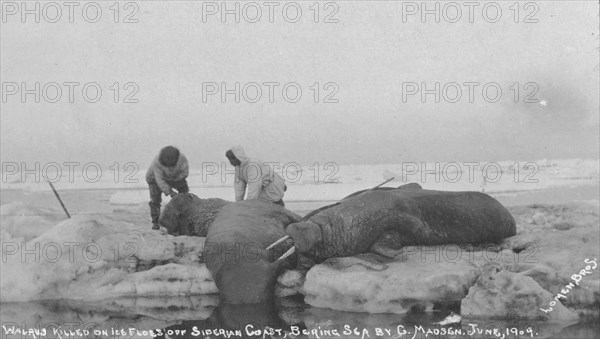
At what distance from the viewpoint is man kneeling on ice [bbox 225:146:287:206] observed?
→ 9383mm

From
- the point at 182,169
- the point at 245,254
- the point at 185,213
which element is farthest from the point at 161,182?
the point at 245,254

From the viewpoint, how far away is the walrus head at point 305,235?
6984 millimetres

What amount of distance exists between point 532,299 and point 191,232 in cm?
455

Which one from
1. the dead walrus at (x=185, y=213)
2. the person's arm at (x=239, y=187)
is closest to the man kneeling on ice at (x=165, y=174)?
the dead walrus at (x=185, y=213)

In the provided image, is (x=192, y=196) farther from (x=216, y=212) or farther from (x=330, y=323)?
(x=330, y=323)

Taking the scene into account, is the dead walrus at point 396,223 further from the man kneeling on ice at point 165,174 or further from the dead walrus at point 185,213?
the man kneeling on ice at point 165,174

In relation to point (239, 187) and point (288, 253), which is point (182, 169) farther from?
point (288, 253)

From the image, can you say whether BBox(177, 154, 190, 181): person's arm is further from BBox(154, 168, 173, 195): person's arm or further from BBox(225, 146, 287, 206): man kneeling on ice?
BBox(225, 146, 287, 206): man kneeling on ice

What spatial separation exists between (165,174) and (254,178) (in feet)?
3.93

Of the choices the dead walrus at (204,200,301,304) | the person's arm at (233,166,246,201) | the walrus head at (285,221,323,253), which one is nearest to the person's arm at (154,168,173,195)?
the person's arm at (233,166,246,201)

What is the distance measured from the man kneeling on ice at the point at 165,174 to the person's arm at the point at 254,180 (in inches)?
36.9

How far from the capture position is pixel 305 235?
23.1 ft

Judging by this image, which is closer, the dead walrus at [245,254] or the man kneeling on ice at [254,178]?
the dead walrus at [245,254]

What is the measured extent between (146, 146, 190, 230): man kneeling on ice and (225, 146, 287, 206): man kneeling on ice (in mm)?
735
